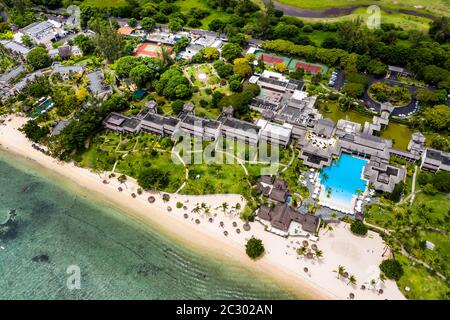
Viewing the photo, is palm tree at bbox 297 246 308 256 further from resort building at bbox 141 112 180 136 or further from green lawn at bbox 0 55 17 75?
green lawn at bbox 0 55 17 75

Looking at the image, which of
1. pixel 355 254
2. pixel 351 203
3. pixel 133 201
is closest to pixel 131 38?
pixel 133 201

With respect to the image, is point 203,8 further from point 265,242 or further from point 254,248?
point 254,248

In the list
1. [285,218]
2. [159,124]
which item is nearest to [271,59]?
[159,124]

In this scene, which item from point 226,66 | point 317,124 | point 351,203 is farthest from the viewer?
point 226,66

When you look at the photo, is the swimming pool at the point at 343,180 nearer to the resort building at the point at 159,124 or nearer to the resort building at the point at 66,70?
the resort building at the point at 159,124

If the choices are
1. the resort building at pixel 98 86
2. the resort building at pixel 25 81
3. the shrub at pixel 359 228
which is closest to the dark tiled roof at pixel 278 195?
the shrub at pixel 359 228
